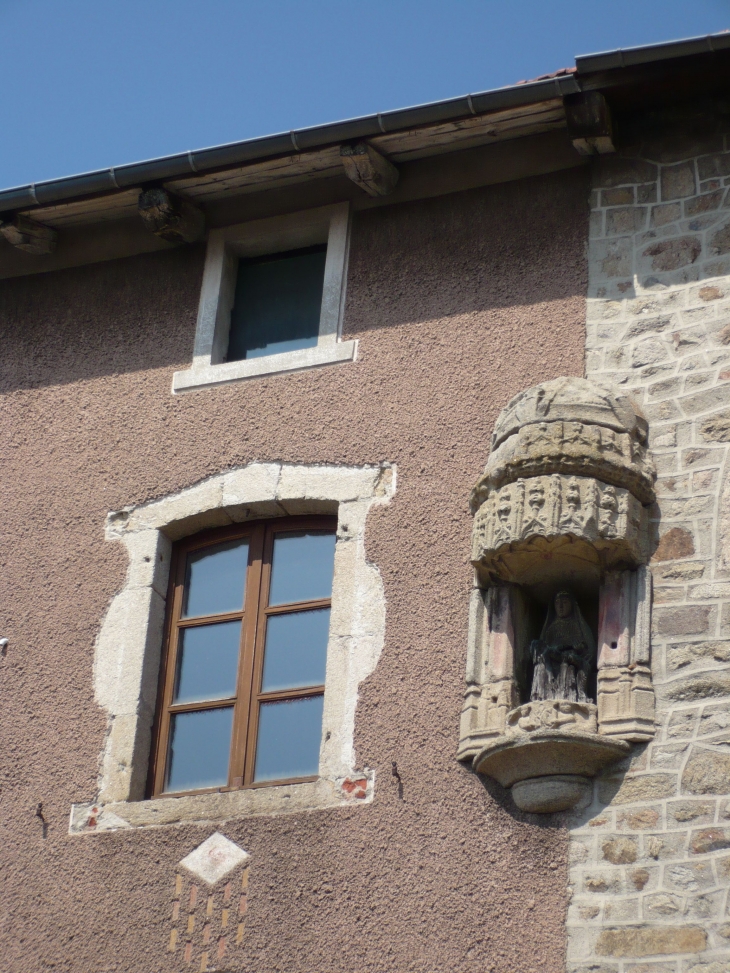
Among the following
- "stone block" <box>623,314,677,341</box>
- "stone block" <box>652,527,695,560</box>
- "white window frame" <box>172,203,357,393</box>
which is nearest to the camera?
"stone block" <box>652,527,695,560</box>

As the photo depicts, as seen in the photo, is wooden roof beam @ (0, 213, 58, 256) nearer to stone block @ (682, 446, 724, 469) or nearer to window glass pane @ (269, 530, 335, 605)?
window glass pane @ (269, 530, 335, 605)

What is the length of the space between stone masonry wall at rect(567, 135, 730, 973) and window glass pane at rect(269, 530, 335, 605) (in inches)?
56.7

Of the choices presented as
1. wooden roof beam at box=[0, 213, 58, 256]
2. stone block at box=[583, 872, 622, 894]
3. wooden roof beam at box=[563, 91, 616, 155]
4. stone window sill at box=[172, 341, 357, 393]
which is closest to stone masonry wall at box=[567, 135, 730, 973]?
stone block at box=[583, 872, 622, 894]

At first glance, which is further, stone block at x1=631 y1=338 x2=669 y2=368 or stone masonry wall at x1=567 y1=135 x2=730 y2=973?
stone block at x1=631 y1=338 x2=669 y2=368

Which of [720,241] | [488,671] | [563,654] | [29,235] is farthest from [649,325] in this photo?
[29,235]

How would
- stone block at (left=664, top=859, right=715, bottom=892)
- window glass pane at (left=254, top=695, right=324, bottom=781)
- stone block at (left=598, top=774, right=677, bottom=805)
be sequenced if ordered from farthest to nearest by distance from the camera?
1. window glass pane at (left=254, top=695, right=324, bottom=781)
2. stone block at (left=598, top=774, right=677, bottom=805)
3. stone block at (left=664, top=859, right=715, bottom=892)

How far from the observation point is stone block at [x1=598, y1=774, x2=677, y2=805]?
6098 millimetres

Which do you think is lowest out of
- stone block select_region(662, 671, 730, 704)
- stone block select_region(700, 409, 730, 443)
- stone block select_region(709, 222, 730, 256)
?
stone block select_region(662, 671, 730, 704)

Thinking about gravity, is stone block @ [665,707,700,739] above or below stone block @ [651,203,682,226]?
below

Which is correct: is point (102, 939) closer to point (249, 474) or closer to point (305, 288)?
point (249, 474)

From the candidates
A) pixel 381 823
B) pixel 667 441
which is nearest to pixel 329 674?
pixel 381 823

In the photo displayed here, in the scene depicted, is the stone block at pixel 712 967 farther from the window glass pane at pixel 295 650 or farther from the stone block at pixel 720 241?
the stone block at pixel 720 241

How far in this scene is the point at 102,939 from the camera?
6688 millimetres

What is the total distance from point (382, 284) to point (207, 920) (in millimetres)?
3081
